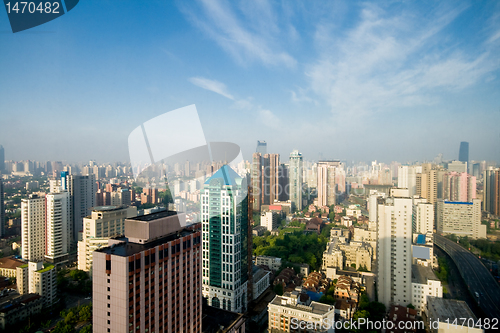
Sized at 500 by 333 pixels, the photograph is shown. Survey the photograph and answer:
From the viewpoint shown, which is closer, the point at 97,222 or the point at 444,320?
the point at 444,320

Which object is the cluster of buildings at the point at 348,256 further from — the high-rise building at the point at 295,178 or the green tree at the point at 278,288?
the high-rise building at the point at 295,178

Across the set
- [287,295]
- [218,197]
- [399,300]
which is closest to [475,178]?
[399,300]

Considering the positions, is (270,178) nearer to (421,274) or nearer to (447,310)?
(421,274)

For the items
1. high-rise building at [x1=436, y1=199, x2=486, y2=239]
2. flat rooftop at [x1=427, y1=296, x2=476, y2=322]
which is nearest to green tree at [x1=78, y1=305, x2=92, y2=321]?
flat rooftop at [x1=427, y1=296, x2=476, y2=322]

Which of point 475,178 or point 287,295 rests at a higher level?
point 475,178

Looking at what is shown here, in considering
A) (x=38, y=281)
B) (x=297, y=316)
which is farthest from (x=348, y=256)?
(x=38, y=281)

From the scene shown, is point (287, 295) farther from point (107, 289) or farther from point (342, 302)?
point (107, 289)

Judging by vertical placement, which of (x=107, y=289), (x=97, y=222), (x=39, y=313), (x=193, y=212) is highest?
(x=193, y=212)
